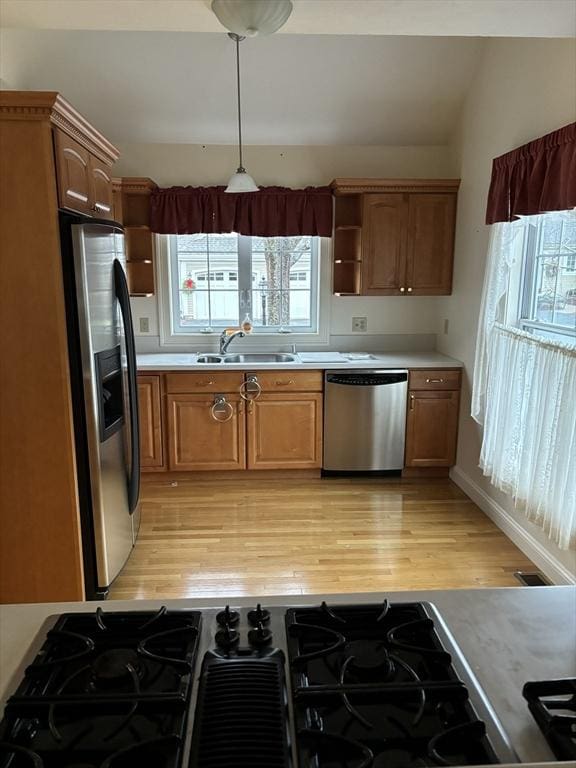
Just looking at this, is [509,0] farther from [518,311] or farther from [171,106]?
[171,106]

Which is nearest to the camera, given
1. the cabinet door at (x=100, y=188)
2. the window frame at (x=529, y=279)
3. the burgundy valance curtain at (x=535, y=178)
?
the burgundy valance curtain at (x=535, y=178)

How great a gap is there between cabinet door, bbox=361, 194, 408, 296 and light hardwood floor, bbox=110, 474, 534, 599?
150 centimetres

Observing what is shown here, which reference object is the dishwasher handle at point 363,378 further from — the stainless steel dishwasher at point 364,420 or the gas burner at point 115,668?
the gas burner at point 115,668

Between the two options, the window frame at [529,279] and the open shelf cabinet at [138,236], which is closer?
the window frame at [529,279]

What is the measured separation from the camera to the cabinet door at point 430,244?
4305mm

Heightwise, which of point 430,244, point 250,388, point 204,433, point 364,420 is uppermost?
point 430,244

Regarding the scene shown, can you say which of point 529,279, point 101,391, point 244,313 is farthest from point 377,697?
point 244,313

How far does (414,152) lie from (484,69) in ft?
2.82

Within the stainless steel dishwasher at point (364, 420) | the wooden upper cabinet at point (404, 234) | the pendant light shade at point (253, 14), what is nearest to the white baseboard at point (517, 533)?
the stainless steel dishwasher at point (364, 420)

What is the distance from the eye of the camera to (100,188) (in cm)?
293

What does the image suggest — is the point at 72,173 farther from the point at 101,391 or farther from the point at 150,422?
the point at 150,422

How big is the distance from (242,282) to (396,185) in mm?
1421

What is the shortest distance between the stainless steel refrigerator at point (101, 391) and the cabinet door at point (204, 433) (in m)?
1.17

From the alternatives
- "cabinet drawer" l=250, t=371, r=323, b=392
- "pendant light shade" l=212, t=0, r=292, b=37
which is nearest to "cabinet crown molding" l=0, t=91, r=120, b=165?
"pendant light shade" l=212, t=0, r=292, b=37
